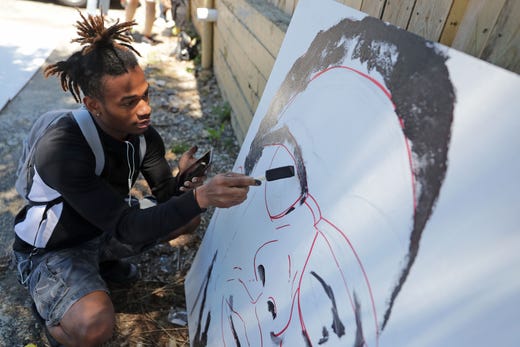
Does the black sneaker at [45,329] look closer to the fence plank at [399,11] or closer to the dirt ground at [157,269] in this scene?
the dirt ground at [157,269]

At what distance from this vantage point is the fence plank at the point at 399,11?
1098mm

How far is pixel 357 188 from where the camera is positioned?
2.71 feet

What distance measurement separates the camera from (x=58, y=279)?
1497mm

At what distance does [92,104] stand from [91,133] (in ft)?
0.35

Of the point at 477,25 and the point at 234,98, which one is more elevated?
the point at 477,25

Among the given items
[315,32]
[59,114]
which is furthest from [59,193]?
[315,32]

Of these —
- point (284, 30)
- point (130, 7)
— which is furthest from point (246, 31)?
point (130, 7)

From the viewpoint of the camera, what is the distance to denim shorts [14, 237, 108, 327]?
147 centimetres

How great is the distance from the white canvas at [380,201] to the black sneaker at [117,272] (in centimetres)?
85

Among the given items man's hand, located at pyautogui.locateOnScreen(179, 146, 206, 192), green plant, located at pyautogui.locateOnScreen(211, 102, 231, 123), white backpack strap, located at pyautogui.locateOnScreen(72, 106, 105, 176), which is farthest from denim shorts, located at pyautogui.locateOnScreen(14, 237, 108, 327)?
green plant, located at pyautogui.locateOnScreen(211, 102, 231, 123)

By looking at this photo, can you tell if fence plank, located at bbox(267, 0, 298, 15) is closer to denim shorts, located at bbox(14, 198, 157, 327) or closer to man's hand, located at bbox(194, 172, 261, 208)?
man's hand, located at bbox(194, 172, 261, 208)

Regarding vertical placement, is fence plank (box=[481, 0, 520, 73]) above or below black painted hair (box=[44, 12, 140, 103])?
above

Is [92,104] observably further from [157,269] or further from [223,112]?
[223,112]

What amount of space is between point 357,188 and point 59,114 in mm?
1224
